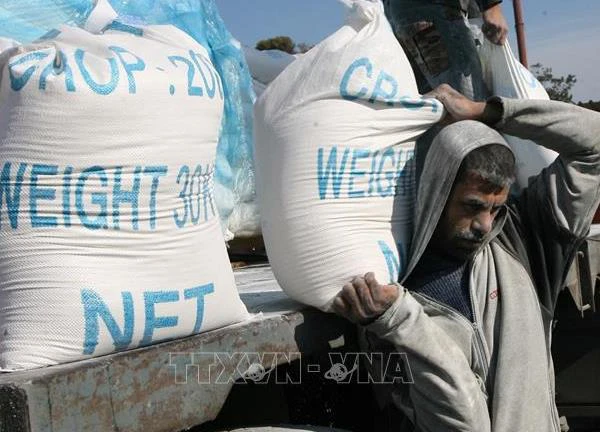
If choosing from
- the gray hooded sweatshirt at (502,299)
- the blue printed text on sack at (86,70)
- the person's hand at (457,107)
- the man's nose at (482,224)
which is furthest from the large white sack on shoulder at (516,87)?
the blue printed text on sack at (86,70)

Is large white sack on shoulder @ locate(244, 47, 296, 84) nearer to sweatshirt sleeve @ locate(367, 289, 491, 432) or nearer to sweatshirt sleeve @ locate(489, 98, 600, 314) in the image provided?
sweatshirt sleeve @ locate(489, 98, 600, 314)

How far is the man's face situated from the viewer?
2.12m

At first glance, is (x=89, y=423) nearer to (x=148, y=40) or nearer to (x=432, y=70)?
(x=148, y=40)

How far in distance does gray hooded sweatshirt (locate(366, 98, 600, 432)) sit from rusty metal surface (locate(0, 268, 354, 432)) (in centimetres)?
27

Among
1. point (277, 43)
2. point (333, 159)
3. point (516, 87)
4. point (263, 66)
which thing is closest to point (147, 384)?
point (333, 159)

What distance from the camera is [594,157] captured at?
2260 millimetres

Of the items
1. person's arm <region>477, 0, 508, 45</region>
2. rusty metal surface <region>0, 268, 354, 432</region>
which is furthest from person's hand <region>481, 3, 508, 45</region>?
rusty metal surface <region>0, 268, 354, 432</region>

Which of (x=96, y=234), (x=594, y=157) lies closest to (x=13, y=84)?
(x=96, y=234)

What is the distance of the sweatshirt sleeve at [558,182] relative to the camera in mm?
2219

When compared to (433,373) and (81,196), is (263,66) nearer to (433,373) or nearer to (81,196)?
(433,373)

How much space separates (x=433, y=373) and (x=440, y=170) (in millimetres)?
487

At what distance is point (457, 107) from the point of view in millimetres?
2221

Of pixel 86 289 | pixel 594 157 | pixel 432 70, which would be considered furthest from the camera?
pixel 432 70

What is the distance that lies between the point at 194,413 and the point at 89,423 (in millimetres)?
270
